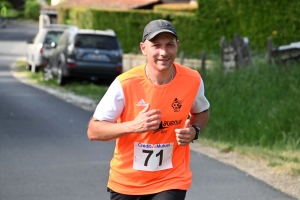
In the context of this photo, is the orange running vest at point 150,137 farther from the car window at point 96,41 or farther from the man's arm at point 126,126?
the car window at point 96,41

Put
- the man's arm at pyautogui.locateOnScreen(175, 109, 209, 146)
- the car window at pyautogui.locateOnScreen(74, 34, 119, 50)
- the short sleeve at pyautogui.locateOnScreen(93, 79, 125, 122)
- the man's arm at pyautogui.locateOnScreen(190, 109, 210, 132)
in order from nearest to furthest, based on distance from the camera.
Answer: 1. the man's arm at pyautogui.locateOnScreen(175, 109, 209, 146)
2. the short sleeve at pyautogui.locateOnScreen(93, 79, 125, 122)
3. the man's arm at pyautogui.locateOnScreen(190, 109, 210, 132)
4. the car window at pyautogui.locateOnScreen(74, 34, 119, 50)

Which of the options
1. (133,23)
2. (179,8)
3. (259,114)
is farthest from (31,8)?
(259,114)

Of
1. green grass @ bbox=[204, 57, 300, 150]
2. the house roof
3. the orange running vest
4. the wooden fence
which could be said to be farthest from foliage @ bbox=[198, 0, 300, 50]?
the orange running vest

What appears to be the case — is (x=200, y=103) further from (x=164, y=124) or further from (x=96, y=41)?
(x=96, y=41)

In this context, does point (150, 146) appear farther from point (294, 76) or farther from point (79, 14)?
point (79, 14)

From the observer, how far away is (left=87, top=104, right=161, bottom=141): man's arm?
440 cm

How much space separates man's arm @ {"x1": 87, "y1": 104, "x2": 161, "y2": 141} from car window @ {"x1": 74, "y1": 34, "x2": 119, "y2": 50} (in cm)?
1872

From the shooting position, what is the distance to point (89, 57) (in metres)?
23.3

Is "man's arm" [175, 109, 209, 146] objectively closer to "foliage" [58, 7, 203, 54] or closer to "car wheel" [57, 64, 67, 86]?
"car wheel" [57, 64, 67, 86]

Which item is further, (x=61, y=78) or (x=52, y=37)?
(x=52, y=37)

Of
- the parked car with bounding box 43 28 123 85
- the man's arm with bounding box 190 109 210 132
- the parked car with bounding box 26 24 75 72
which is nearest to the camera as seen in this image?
the man's arm with bounding box 190 109 210 132

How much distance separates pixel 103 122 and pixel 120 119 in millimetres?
120

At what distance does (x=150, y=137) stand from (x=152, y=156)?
4.6 inches

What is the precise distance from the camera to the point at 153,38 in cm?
462
